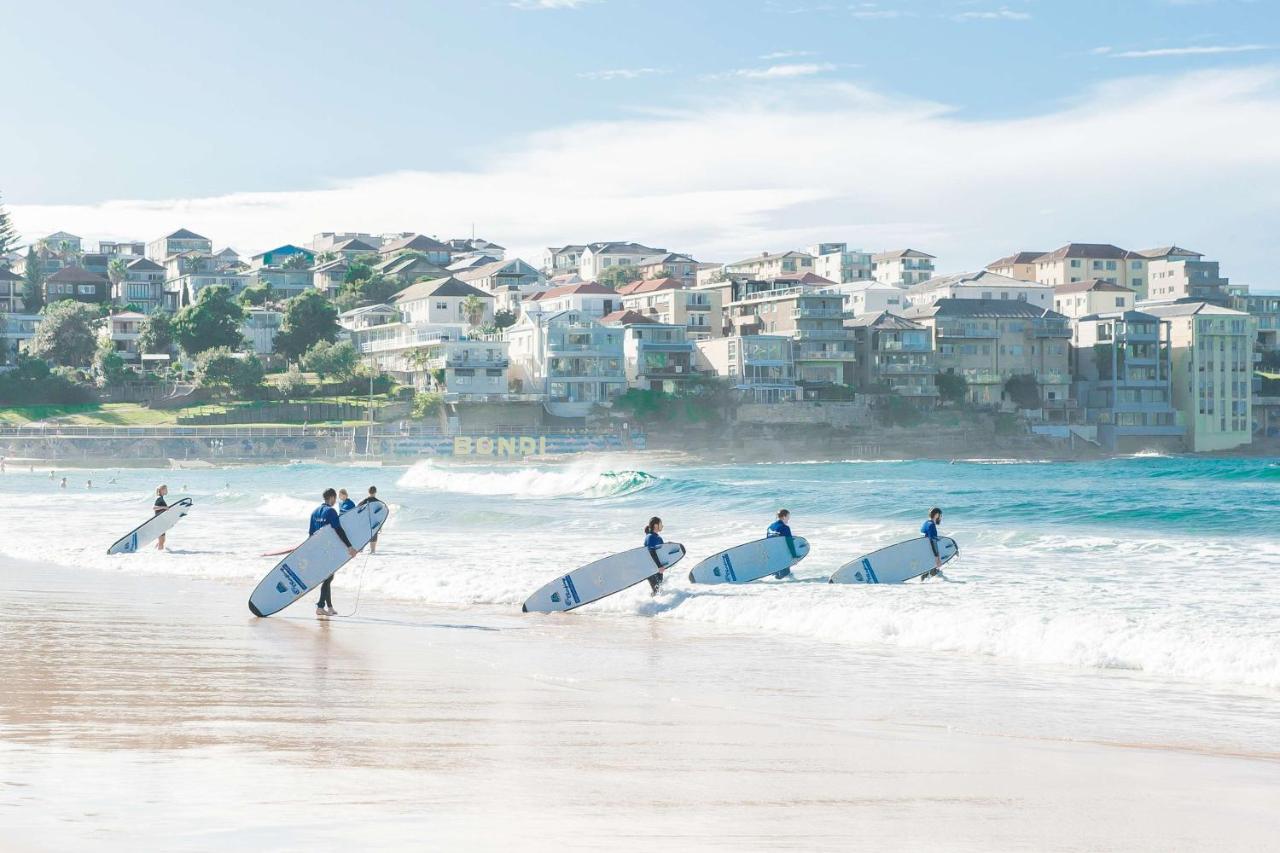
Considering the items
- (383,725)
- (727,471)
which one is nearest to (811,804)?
(383,725)

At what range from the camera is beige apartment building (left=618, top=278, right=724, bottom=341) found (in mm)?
108625

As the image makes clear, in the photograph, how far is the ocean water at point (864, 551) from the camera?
14211mm

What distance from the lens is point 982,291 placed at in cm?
11638

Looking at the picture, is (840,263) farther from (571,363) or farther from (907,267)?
(571,363)

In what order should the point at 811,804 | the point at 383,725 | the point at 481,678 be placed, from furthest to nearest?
1. the point at 481,678
2. the point at 383,725
3. the point at 811,804

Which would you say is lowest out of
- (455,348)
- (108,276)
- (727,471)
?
(727,471)

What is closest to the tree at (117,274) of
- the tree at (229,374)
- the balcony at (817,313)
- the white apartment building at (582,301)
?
the tree at (229,374)

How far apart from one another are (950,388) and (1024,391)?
6.17 m

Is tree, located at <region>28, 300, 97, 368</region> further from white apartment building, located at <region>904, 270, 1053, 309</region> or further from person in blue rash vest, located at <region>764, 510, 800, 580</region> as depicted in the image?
person in blue rash vest, located at <region>764, 510, 800, 580</region>

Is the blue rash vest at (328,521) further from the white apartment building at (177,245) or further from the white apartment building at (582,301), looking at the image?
the white apartment building at (177,245)

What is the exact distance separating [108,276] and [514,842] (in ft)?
453

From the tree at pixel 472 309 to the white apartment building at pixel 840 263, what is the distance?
40.6 meters

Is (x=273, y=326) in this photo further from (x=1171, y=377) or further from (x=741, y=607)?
(x=741, y=607)

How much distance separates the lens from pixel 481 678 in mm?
11312
